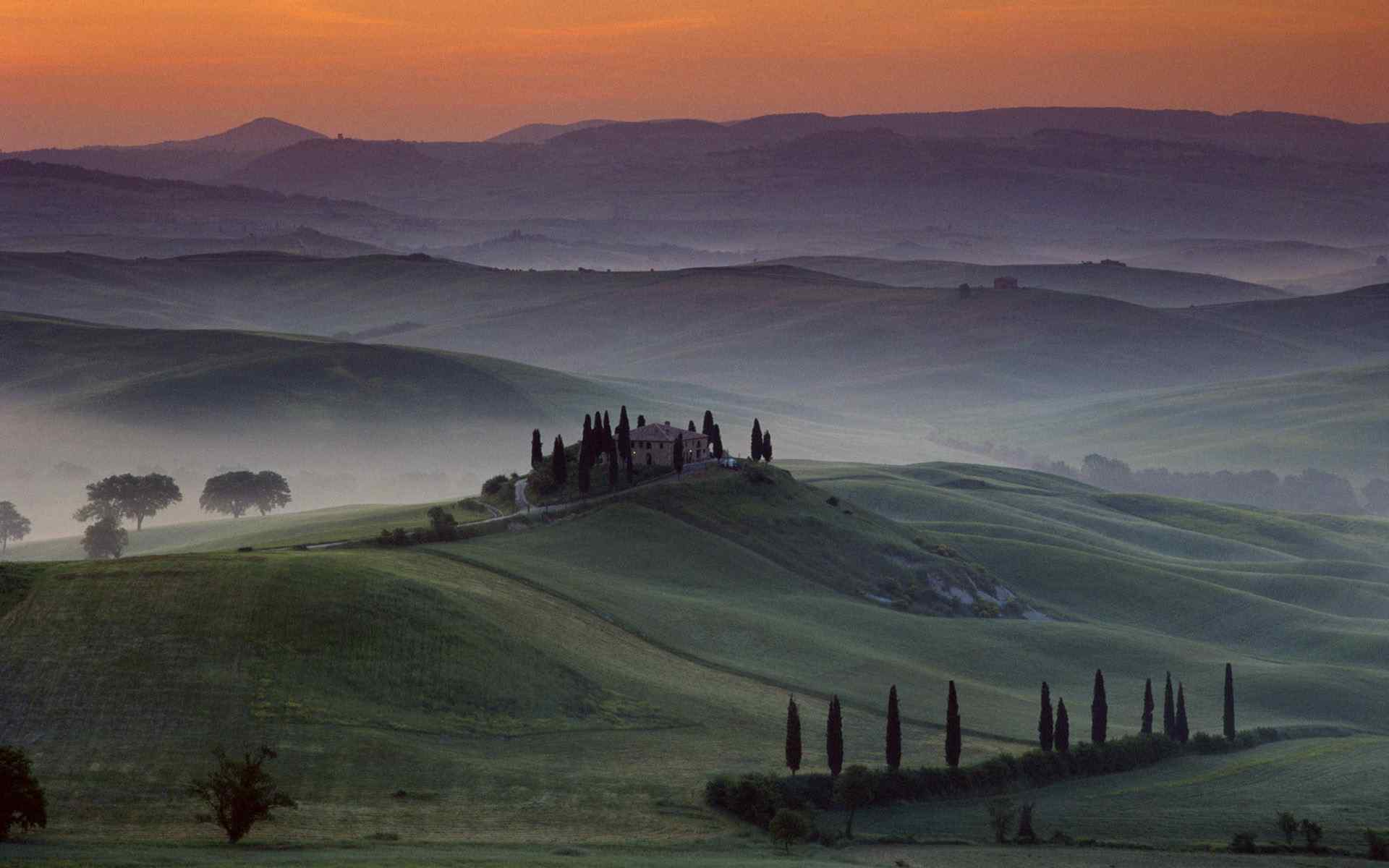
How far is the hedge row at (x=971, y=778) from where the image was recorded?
7300cm

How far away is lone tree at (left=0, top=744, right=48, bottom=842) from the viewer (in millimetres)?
58406

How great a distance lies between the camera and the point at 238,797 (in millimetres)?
61938

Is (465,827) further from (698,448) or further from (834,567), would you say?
(698,448)

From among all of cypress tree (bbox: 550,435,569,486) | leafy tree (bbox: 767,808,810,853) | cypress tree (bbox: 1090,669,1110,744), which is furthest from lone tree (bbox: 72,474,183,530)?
leafy tree (bbox: 767,808,810,853)

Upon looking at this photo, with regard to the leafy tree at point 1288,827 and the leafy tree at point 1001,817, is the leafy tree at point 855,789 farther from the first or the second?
the leafy tree at point 1288,827

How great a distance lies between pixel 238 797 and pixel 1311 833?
4582cm

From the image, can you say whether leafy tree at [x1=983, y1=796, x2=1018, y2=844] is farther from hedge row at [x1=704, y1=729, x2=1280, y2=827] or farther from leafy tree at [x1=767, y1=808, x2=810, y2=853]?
leafy tree at [x1=767, y1=808, x2=810, y2=853]

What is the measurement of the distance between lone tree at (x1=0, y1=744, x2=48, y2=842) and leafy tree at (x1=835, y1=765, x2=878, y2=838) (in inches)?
1318

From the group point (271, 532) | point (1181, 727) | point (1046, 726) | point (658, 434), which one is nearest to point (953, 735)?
point (1046, 726)

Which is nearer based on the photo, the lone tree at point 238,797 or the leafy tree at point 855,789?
the lone tree at point 238,797

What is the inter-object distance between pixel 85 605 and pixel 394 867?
122 feet

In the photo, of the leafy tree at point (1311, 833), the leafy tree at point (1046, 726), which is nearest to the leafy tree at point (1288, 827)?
the leafy tree at point (1311, 833)

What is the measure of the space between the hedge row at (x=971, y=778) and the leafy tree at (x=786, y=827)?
7.82ft

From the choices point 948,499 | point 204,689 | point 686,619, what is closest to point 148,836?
point 204,689
